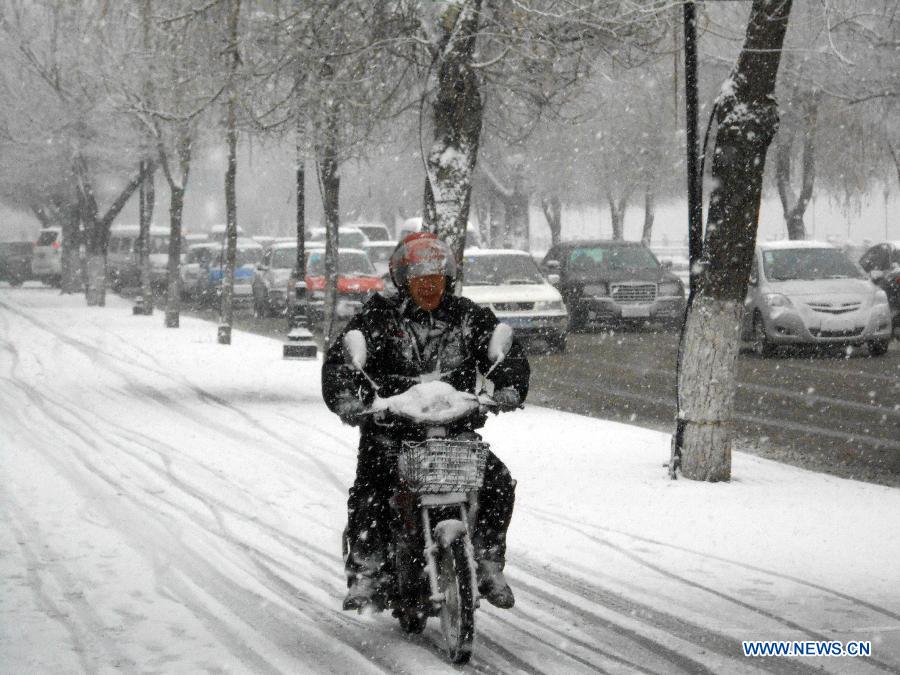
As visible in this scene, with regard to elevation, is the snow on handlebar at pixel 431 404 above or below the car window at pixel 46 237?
below

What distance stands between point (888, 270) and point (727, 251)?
18.1m

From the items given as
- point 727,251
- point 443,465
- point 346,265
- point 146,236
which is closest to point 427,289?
point 443,465

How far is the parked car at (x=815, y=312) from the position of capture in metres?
21.0

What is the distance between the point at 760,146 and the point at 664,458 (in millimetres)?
2821

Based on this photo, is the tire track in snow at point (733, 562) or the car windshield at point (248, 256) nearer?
the tire track in snow at point (733, 562)

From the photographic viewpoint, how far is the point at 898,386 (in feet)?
55.7

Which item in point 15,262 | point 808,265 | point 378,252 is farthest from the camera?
point 15,262

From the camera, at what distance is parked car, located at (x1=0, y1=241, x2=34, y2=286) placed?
5603cm

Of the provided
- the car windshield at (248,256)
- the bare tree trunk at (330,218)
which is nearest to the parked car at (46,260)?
the car windshield at (248,256)

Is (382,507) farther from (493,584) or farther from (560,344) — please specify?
(560,344)

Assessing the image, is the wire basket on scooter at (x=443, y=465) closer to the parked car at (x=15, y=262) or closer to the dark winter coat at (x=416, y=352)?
the dark winter coat at (x=416, y=352)

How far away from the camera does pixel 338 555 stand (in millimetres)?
7789

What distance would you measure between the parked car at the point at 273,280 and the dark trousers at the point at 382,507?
2815 centimetres

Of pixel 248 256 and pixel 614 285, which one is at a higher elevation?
pixel 248 256
